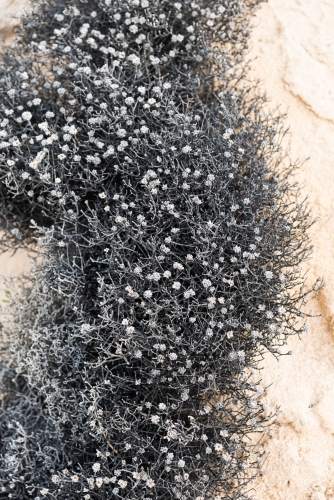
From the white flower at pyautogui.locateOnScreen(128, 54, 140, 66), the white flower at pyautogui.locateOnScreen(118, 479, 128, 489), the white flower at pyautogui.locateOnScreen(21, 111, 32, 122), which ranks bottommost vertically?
the white flower at pyautogui.locateOnScreen(118, 479, 128, 489)

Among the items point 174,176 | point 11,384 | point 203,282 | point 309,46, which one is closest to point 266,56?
point 309,46

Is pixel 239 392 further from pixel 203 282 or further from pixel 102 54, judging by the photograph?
pixel 102 54

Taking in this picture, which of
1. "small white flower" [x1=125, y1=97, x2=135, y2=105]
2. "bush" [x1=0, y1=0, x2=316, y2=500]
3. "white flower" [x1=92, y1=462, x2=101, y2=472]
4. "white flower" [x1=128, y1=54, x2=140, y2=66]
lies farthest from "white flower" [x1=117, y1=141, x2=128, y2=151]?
"white flower" [x1=92, y1=462, x2=101, y2=472]

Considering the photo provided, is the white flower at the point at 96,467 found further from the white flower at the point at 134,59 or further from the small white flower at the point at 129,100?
the white flower at the point at 134,59

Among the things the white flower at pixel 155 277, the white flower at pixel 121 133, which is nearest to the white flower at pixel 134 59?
the white flower at pixel 121 133

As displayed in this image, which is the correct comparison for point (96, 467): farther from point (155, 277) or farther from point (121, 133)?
point (121, 133)

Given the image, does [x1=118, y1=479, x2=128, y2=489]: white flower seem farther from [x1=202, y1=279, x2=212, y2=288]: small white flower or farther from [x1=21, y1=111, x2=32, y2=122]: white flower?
[x1=21, y1=111, x2=32, y2=122]: white flower
